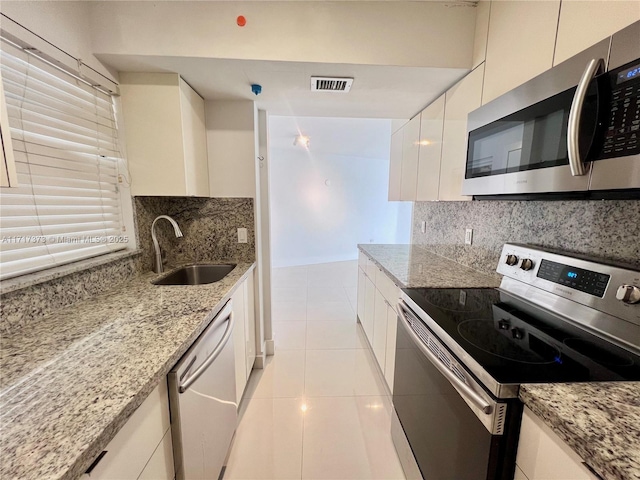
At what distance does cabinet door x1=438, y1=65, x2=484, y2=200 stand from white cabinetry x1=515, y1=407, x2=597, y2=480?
1023 mm

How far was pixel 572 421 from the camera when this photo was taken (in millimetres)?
557

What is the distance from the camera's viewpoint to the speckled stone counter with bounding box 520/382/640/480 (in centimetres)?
48

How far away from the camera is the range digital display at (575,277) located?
3.01ft

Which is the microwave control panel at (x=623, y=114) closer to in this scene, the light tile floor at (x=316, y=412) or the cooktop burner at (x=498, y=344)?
the cooktop burner at (x=498, y=344)

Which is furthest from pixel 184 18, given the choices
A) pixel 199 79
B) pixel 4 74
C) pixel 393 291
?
pixel 393 291

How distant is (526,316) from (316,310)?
260cm

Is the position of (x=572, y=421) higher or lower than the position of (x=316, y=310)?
higher

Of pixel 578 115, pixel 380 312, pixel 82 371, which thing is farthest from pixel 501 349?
pixel 82 371

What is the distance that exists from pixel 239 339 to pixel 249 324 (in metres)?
0.29

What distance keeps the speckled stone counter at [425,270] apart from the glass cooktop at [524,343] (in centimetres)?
23

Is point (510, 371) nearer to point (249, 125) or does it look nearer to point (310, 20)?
point (310, 20)

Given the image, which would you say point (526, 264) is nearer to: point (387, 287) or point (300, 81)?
point (387, 287)

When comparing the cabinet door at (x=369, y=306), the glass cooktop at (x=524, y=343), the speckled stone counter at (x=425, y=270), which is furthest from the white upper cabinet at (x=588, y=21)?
the cabinet door at (x=369, y=306)

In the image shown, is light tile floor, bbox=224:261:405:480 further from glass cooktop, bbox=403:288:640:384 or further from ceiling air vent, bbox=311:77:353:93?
ceiling air vent, bbox=311:77:353:93
